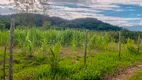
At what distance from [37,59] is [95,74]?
5.29 m

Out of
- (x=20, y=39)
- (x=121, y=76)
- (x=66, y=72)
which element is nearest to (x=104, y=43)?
(x=20, y=39)

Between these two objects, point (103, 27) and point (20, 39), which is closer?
point (20, 39)

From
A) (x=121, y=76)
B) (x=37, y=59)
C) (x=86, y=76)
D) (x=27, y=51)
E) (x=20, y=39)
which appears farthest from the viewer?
(x=20, y=39)

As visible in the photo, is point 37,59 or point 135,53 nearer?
point 37,59

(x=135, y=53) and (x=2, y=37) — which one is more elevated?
(x=2, y=37)

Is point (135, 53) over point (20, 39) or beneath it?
beneath

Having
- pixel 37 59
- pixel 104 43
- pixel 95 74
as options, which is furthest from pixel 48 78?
pixel 104 43

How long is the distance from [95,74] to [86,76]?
0.48 m

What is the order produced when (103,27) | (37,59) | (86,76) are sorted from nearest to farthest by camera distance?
1. (86,76)
2. (37,59)
3. (103,27)

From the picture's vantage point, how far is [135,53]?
20.9 m

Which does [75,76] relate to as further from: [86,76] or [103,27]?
[103,27]

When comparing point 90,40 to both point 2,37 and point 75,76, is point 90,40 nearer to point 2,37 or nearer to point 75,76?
point 2,37

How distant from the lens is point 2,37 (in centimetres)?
2127

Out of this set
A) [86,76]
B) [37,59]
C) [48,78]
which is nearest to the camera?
[48,78]
